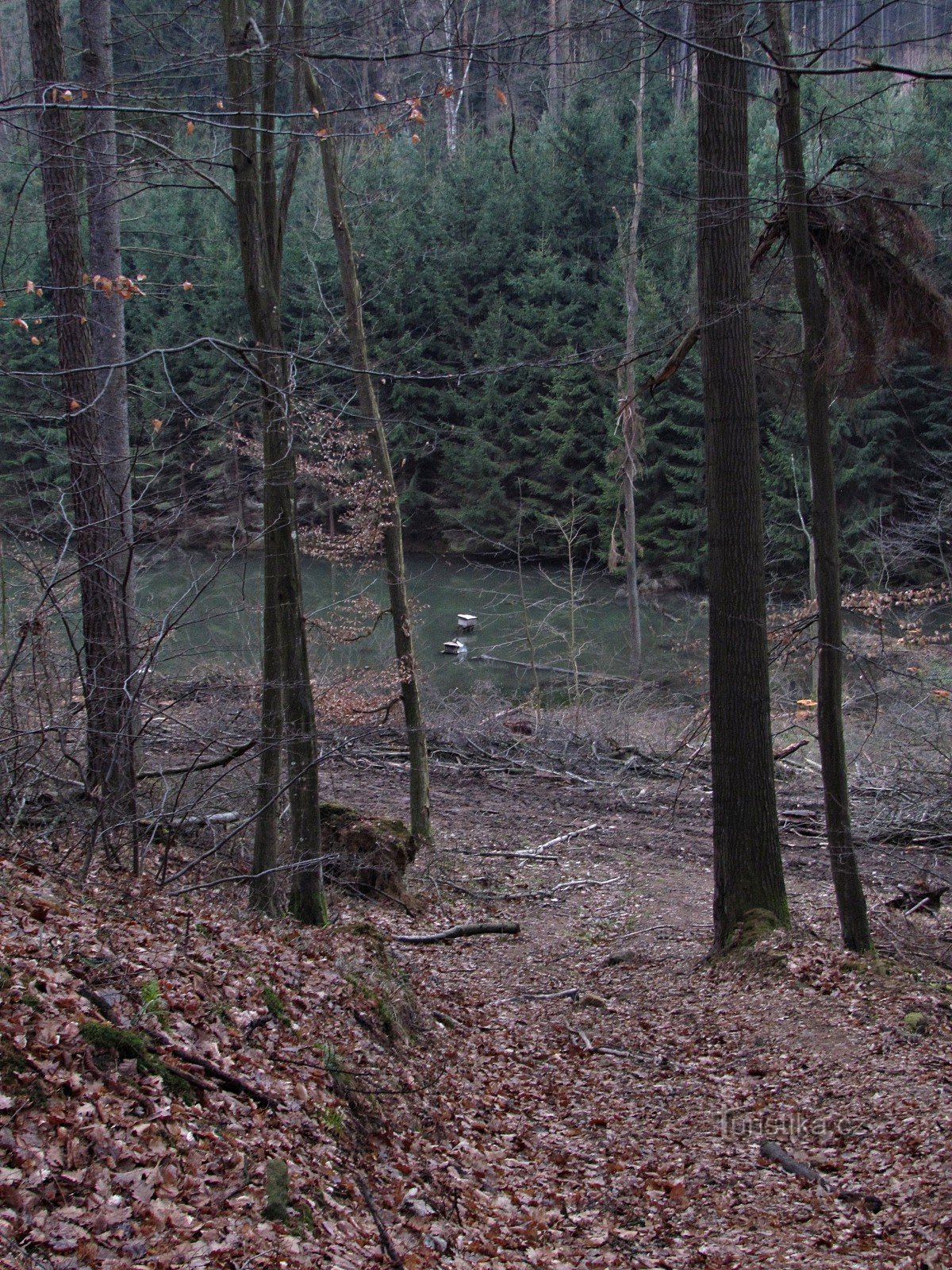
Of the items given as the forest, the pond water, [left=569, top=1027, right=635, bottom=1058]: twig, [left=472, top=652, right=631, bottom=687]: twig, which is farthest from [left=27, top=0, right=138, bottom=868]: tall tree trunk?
[left=472, top=652, right=631, bottom=687]: twig

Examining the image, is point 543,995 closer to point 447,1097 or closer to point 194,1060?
point 447,1097

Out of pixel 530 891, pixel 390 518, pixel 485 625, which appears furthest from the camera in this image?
pixel 485 625

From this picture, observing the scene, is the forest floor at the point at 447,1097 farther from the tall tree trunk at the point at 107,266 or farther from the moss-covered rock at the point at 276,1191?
the tall tree trunk at the point at 107,266

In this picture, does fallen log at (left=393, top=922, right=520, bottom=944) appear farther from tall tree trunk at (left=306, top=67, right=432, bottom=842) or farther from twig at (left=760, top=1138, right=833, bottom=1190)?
twig at (left=760, top=1138, right=833, bottom=1190)

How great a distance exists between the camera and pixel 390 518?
12.1 m

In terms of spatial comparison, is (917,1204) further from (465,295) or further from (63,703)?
(465,295)

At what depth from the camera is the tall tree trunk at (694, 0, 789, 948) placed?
24.2ft

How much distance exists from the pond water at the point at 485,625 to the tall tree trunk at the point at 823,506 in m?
10.5

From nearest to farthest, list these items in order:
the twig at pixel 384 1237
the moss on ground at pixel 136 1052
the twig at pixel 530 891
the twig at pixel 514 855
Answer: the twig at pixel 384 1237 < the moss on ground at pixel 136 1052 < the twig at pixel 530 891 < the twig at pixel 514 855

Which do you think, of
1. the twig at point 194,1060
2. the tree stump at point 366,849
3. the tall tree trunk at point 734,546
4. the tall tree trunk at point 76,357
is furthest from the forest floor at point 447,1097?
the tall tree trunk at point 76,357

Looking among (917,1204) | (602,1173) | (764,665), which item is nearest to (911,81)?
(764,665)

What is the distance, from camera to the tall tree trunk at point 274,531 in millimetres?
7117

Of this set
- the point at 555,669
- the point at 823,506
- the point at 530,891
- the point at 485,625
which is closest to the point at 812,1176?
the point at 823,506

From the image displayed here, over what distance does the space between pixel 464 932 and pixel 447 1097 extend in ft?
13.6
